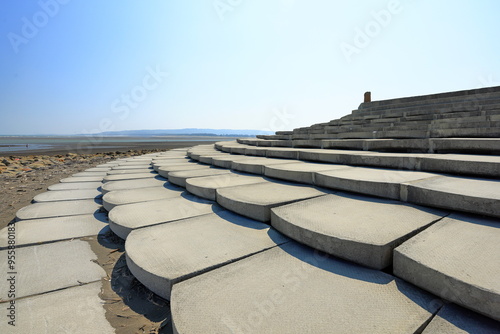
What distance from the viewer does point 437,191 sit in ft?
6.18

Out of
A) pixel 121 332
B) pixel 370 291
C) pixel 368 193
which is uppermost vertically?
pixel 368 193

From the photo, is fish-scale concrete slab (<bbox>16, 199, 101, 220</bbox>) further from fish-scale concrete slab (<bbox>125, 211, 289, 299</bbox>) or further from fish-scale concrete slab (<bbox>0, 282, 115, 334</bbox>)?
fish-scale concrete slab (<bbox>0, 282, 115, 334</bbox>)

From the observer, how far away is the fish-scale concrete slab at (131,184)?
371 cm

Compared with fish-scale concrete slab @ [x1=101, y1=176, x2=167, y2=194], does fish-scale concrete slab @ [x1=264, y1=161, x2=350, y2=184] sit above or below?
above

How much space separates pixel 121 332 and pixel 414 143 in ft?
13.7

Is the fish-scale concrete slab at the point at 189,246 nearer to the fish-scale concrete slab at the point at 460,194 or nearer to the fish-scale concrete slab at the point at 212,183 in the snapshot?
the fish-scale concrete slab at the point at 212,183

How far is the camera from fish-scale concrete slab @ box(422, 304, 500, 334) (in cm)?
101

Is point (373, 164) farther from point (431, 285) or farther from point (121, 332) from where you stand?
point (121, 332)

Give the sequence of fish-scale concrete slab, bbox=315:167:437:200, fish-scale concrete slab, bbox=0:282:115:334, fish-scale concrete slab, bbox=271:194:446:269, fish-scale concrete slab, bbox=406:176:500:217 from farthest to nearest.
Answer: fish-scale concrete slab, bbox=315:167:437:200, fish-scale concrete slab, bbox=406:176:500:217, fish-scale concrete slab, bbox=271:194:446:269, fish-scale concrete slab, bbox=0:282:115:334

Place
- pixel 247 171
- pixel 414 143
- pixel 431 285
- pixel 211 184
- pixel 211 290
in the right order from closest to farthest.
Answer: pixel 431 285 < pixel 211 290 < pixel 211 184 < pixel 414 143 < pixel 247 171

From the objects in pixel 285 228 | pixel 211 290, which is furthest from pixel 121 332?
pixel 285 228

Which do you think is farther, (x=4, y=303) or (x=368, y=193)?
(x=368, y=193)

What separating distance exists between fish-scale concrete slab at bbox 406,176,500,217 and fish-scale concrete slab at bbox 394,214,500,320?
0.12 metres

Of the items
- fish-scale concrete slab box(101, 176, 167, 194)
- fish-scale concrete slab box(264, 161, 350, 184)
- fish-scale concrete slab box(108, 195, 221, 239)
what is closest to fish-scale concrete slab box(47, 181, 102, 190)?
fish-scale concrete slab box(101, 176, 167, 194)
